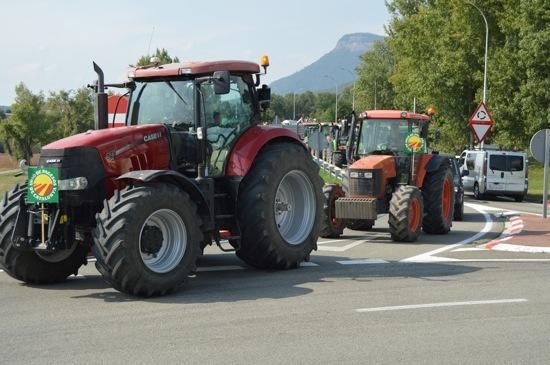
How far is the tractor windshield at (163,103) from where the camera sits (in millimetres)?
9594

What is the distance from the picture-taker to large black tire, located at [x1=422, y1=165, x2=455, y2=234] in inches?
620

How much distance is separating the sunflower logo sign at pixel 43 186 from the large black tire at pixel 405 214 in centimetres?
734

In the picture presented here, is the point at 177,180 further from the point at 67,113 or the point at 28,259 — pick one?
the point at 67,113

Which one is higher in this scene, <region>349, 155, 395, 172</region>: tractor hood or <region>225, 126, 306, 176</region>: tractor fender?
<region>225, 126, 306, 176</region>: tractor fender

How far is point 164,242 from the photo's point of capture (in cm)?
853

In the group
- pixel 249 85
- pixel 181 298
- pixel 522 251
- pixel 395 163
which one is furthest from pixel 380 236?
pixel 181 298

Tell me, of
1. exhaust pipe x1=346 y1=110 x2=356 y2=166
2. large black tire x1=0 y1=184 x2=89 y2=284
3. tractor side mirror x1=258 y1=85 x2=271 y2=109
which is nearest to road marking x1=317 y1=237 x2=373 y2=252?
exhaust pipe x1=346 y1=110 x2=356 y2=166

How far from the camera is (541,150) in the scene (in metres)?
19.1

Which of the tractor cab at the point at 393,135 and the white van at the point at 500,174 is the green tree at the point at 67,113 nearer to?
the white van at the point at 500,174

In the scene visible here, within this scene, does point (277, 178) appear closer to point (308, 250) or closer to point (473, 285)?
point (308, 250)

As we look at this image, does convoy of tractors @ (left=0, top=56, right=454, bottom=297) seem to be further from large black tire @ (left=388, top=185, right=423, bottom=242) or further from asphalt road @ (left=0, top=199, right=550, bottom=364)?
large black tire @ (left=388, top=185, right=423, bottom=242)

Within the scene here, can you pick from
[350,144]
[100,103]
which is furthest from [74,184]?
[350,144]

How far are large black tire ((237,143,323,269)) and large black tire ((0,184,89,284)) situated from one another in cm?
197

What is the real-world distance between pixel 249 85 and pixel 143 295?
3.40 m
